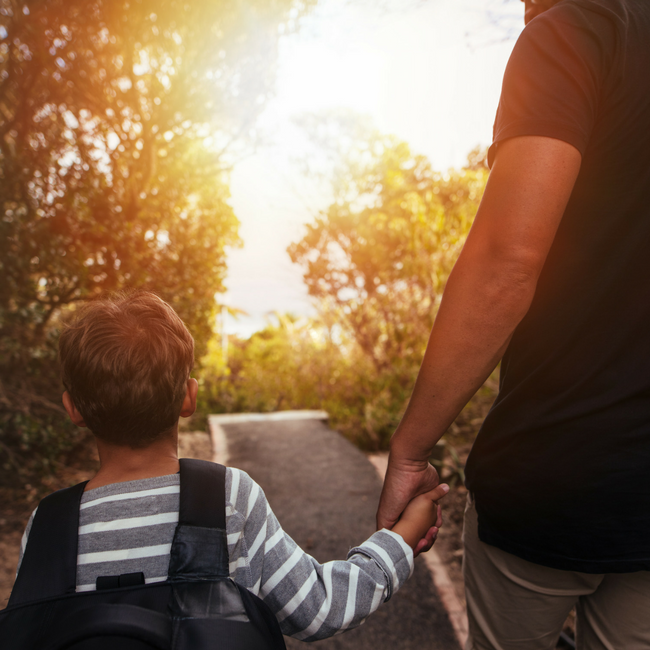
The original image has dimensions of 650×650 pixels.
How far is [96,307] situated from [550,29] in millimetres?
1179

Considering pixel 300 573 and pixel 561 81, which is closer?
pixel 561 81

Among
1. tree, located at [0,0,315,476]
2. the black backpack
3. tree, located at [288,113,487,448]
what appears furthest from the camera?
tree, located at [288,113,487,448]

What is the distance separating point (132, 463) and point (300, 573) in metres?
0.49

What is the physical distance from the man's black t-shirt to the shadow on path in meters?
2.08

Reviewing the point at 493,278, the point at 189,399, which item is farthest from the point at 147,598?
the point at 493,278

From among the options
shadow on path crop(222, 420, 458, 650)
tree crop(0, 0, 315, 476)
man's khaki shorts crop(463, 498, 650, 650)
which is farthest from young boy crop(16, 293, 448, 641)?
tree crop(0, 0, 315, 476)

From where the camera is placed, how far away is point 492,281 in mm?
876

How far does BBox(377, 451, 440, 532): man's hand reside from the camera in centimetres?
103

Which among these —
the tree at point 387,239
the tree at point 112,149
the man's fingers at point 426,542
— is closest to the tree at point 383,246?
the tree at point 387,239

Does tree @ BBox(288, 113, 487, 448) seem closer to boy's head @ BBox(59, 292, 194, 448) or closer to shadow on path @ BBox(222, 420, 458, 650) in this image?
shadow on path @ BBox(222, 420, 458, 650)

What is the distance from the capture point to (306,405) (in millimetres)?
8938

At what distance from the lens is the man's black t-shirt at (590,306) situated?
0.81m

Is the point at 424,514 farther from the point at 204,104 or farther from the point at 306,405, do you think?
the point at 306,405

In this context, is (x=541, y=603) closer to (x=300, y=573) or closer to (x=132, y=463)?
(x=300, y=573)
